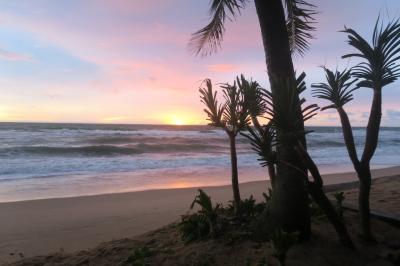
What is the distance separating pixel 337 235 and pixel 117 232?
3.90m

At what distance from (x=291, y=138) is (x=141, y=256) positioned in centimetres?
215

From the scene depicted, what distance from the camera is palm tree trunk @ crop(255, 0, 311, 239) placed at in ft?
15.3

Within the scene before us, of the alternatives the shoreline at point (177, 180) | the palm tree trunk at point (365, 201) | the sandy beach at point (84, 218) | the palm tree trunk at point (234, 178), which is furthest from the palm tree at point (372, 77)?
the shoreline at point (177, 180)

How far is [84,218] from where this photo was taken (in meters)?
8.41

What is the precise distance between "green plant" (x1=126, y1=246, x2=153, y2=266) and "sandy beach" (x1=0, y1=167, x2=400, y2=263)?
6.13 ft

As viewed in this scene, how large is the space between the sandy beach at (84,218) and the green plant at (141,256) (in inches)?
73.5

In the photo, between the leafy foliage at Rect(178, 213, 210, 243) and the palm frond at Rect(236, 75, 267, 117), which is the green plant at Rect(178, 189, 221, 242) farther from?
the palm frond at Rect(236, 75, 267, 117)

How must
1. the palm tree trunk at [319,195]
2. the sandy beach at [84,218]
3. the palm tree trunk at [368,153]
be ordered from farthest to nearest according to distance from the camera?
the sandy beach at [84,218], the palm tree trunk at [368,153], the palm tree trunk at [319,195]

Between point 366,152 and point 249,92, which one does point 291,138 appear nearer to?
point 366,152

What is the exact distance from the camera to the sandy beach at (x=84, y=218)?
266 inches

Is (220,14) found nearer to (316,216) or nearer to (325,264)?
(316,216)

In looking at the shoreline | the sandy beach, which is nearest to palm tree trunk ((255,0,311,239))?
the sandy beach

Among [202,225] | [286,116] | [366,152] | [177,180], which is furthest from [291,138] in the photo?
[177,180]

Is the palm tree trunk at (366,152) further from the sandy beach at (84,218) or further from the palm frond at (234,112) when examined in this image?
the sandy beach at (84,218)
